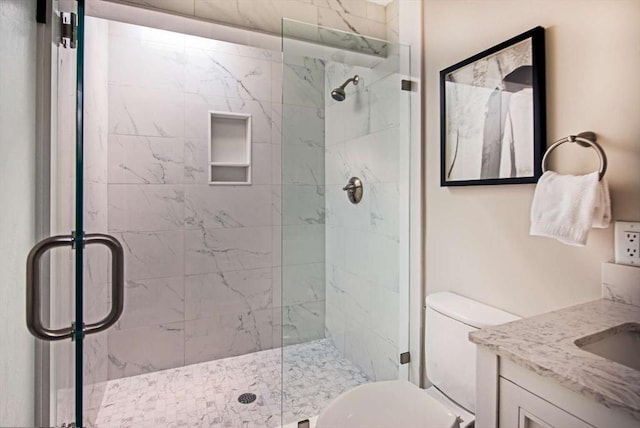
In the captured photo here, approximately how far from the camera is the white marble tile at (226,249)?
96.6 inches

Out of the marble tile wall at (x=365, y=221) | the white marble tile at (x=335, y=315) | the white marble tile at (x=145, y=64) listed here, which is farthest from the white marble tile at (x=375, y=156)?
the white marble tile at (x=145, y=64)

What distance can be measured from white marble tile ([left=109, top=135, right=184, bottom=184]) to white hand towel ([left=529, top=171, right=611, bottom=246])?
7.22 feet

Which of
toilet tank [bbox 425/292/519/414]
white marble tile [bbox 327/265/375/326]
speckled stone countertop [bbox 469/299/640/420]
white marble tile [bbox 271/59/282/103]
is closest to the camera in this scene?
speckled stone countertop [bbox 469/299/640/420]

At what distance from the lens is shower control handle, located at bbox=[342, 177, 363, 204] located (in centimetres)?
207

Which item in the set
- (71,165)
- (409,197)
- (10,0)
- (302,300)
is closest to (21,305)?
(71,165)

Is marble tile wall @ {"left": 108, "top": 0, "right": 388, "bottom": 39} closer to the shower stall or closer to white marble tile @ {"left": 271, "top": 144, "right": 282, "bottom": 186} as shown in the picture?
the shower stall

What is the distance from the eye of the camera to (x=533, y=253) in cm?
119

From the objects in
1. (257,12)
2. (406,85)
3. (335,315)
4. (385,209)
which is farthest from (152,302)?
(406,85)

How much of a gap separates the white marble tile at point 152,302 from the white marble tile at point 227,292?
0.20 feet

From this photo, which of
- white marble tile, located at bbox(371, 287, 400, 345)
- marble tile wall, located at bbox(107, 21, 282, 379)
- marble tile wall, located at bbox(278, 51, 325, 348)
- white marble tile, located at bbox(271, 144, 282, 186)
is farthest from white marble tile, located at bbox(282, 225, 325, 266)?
white marble tile, located at bbox(271, 144, 282, 186)

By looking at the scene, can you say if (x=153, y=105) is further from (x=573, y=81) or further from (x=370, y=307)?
(x=573, y=81)

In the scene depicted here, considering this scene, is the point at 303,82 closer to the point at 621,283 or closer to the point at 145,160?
the point at 145,160

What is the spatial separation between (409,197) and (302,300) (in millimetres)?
890

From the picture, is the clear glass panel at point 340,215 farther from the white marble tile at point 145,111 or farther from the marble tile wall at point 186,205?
the white marble tile at point 145,111
